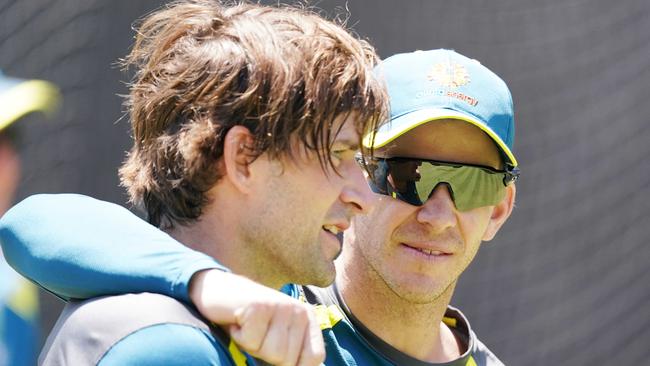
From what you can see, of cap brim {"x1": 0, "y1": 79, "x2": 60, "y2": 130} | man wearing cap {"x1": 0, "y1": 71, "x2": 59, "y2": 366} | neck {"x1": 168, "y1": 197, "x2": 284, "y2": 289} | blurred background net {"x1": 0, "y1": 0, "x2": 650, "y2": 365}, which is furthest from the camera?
blurred background net {"x1": 0, "y1": 0, "x2": 650, "y2": 365}

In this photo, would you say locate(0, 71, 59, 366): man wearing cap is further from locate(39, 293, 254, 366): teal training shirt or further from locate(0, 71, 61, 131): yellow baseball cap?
locate(39, 293, 254, 366): teal training shirt

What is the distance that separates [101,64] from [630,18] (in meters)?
2.39

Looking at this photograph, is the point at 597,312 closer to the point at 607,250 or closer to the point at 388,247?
the point at 607,250

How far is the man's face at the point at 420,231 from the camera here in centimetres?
225

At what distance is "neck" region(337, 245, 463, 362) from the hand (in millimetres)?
870

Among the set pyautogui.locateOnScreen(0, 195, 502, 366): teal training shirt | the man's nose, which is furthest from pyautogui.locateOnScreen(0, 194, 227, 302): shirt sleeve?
the man's nose

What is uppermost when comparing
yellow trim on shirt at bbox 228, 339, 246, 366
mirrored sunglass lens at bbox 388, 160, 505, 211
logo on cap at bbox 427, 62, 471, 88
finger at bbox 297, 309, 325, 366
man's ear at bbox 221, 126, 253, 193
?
man's ear at bbox 221, 126, 253, 193

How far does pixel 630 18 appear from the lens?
14.8 ft

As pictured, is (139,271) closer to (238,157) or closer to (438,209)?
(238,157)

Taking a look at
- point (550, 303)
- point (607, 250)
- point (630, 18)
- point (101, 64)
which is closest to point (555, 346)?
point (550, 303)

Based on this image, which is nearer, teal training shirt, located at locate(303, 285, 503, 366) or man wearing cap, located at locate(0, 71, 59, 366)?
teal training shirt, located at locate(303, 285, 503, 366)

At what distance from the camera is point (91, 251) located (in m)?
1.47

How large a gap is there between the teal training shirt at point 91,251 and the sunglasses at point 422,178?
30.0 inches

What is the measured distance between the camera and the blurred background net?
4.12 meters
